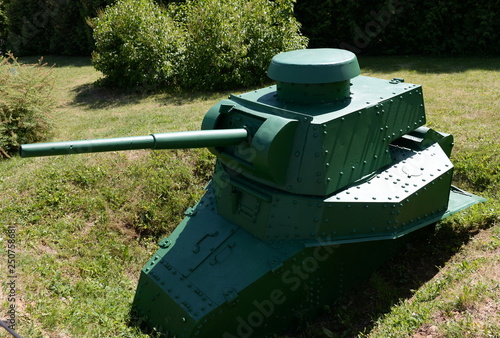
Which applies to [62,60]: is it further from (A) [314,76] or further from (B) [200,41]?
(A) [314,76]

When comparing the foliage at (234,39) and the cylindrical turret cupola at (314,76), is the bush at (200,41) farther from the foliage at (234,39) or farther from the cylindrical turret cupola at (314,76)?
the cylindrical turret cupola at (314,76)

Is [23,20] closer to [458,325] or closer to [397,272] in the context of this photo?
[397,272]

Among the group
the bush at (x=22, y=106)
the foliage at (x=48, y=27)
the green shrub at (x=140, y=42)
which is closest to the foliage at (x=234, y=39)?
the green shrub at (x=140, y=42)

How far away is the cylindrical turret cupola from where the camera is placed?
15.1 feet

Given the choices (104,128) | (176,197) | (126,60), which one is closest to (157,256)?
(176,197)

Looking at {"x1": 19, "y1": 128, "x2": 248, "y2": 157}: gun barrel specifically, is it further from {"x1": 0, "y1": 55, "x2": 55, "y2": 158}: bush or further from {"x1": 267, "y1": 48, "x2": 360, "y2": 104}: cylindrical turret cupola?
{"x1": 0, "y1": 55, "x2": 55, "y2": 158}: bush

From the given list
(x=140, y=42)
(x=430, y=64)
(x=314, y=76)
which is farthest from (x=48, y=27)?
(x=314, y=76)

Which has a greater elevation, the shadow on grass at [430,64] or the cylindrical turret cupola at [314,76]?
the cylindrical turret cupola at [314,76]

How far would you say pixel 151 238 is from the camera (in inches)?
268

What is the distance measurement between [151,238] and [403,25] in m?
10.7

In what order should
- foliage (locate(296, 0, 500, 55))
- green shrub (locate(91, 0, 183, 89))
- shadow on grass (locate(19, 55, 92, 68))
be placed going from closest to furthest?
1. green shrub (locate(91, 0, 183, 89))
2. foliage (locate(296, 0, 500, 55))
3. shadow on grass (locate(19, 55, 92, 68))

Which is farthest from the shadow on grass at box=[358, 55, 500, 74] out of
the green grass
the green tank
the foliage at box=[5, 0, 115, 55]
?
the foliage at box=[5, 0, 115, 55]

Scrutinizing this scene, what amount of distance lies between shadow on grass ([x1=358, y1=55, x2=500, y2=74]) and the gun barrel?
9.15 metres

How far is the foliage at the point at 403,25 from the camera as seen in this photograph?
12.9 metres
